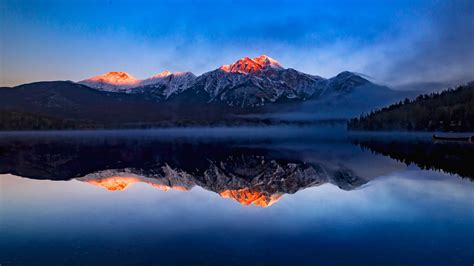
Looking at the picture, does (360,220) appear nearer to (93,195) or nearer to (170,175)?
(93,195)

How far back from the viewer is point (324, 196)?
30.5 m

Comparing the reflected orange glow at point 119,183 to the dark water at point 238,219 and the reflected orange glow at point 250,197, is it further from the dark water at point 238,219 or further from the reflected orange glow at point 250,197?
the reflected orange glow at point 250,197

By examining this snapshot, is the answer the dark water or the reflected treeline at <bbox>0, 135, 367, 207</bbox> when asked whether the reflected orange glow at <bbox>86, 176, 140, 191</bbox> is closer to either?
the reflected treeline at <bbox>0, 135, 367, 207</bbox>

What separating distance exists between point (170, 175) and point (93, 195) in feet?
44.4

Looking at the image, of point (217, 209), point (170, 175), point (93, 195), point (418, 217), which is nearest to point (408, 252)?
point (418, 217)

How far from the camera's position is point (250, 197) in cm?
3080

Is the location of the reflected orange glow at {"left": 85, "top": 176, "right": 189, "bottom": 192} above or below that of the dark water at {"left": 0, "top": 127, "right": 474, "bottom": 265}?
below

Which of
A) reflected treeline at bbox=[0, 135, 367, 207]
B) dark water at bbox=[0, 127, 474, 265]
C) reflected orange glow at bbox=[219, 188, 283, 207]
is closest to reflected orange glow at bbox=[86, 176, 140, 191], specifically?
reflected treeline at bbox=[0, 135, 367, 207]

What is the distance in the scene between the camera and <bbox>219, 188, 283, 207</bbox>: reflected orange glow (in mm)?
28333

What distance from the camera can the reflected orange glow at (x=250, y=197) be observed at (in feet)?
93.0

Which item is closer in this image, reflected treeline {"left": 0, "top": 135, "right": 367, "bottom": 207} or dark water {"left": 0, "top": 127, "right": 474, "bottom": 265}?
dark water {"left": 0, "top": 127, "right": 474, "bottom": 265}

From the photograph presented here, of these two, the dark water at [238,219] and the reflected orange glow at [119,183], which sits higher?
the dark water at [238,219]

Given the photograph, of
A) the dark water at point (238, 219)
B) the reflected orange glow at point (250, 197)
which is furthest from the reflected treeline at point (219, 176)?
the dark water at point (238, 219)

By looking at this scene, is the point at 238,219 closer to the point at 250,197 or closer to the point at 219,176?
the point at 250,197
